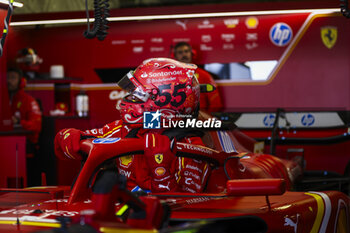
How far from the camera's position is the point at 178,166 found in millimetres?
2141

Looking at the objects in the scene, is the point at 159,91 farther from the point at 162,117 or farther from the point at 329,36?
the point at 329,36

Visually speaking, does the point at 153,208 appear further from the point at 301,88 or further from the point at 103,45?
the point at 103,45

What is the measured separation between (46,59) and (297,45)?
10.3ft

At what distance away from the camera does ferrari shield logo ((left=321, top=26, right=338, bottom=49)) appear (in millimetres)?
5887

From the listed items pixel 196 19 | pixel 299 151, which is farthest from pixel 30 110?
pixel 299 151

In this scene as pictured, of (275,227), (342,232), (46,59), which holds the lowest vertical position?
(342,232)

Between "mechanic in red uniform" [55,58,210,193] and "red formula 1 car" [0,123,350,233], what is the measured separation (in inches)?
3.5

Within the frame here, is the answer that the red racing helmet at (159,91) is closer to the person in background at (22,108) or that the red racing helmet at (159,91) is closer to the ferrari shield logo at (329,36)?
the person in background at (22,108)

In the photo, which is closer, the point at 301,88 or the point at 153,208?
the point at 153,208

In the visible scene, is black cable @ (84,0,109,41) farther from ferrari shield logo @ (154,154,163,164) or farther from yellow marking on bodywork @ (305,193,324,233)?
yellow marking on bodywork @ (305,193,324,233)

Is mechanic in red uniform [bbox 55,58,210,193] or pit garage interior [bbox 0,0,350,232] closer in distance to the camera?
Result: mechanic in red uniform [bbox 55,58,210,193]

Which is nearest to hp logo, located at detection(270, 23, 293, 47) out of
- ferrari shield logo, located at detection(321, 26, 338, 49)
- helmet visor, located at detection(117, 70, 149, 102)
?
ferrari shield logo, located at detection(321, 26, 338, 49)

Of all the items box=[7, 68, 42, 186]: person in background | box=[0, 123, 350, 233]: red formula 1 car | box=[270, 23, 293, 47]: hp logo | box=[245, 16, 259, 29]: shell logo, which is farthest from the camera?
box=[245, 16, 259, 29]: shell logo

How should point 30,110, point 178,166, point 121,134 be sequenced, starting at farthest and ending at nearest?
point 30,110
point 121,134
point 178,166
